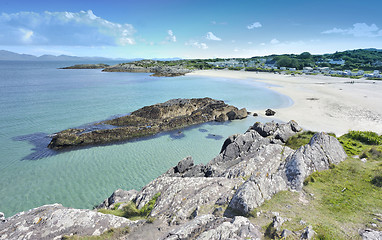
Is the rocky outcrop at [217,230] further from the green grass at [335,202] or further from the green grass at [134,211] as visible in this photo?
the green grass at [134,211]

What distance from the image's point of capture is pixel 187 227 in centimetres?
773

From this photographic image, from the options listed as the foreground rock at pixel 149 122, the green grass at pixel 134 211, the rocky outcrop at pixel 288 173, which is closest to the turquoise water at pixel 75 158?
the foreground rock at pixel 149 122

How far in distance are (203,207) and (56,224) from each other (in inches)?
284

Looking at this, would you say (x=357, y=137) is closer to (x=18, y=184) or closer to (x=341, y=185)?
(x=341, y=185)

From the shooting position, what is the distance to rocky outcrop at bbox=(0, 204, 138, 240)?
8.21 meters

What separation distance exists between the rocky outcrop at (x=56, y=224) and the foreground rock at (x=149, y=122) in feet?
65.8

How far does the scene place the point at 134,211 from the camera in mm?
11672

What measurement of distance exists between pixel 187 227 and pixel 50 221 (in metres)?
6.65

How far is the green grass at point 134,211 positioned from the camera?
11.3 meters

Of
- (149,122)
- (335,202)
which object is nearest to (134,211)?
(335,202)

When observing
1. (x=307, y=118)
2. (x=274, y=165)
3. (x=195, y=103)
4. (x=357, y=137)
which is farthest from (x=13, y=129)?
(x=307, y=118)

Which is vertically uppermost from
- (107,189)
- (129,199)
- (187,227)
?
(187,227)

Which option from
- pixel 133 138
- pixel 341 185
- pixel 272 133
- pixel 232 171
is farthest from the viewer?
pixel 133 138

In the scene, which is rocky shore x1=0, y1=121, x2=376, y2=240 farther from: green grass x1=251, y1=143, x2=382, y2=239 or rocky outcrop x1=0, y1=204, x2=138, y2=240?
green grass x1=251, y1=143, x2=382, y2=239
